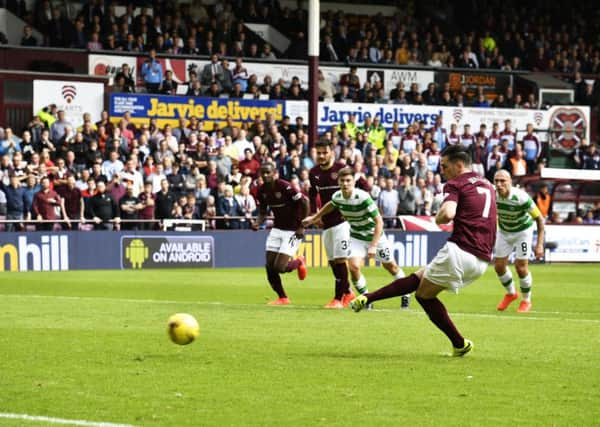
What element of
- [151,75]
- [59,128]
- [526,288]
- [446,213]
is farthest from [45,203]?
[446,213]

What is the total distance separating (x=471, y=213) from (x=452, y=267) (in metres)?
0.54

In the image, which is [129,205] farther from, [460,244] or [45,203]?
[460,244]

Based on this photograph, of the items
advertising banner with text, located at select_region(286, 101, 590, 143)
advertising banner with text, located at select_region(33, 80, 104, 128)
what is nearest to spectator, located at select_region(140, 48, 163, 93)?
advertising banner with text, located at select_region(33, 80, 104, 128)

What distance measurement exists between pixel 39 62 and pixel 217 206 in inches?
350

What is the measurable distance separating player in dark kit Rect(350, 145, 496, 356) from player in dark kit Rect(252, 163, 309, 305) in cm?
674

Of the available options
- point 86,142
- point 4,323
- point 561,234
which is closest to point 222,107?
point 86,142

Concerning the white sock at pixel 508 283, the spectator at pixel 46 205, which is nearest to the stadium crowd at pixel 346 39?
the spectator at pixel 46 205

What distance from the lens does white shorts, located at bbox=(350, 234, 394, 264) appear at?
1678 cm

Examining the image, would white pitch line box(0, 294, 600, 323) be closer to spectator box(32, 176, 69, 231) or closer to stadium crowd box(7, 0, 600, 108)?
spectator box(32, 176, 69, 231)

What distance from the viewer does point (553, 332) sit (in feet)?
44.5

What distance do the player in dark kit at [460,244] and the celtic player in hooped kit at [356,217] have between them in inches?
188

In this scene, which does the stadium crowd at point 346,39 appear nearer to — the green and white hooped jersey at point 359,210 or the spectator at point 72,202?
the spectator at point 72,202

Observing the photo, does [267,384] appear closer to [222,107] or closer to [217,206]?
[217,206]

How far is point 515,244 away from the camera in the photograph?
1819 centimetres
